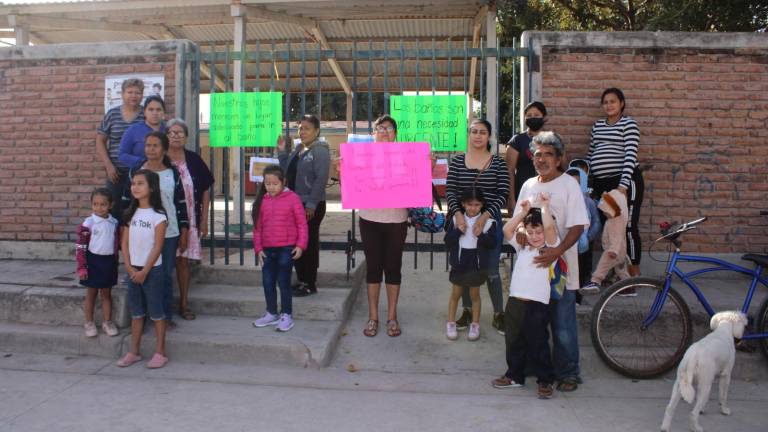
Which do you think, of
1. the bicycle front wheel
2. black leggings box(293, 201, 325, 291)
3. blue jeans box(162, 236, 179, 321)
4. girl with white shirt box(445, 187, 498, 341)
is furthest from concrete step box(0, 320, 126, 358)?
the bicycle front wheel

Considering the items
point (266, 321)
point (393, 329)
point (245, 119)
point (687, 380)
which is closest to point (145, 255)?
point (266, 321)

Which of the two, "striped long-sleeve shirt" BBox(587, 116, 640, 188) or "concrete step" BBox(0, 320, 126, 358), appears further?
"striped long-sleeve shirt" BBox(587, 116, 640, 188)

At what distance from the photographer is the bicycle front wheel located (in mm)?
4348

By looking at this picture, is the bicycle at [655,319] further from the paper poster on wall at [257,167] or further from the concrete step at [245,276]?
the paper poster on wall at [257,167]

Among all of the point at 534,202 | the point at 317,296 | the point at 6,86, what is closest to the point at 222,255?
the point at 317,296

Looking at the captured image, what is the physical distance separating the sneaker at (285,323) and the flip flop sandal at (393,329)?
0.82 meters

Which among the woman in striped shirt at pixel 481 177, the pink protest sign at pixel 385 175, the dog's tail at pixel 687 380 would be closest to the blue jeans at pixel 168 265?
the pink protest sign at pixel 385 175

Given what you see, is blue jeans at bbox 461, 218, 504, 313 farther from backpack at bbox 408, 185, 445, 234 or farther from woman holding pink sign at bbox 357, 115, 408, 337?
backpack at bbox 408, 185, 445, 234

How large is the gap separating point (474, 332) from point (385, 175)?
1488 millimetres

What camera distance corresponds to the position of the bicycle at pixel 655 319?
434cm

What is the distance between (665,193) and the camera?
18.7 ft

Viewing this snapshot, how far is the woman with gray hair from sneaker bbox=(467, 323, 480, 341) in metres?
2.38

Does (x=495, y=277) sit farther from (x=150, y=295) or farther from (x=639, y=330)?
(x=150, y=295)

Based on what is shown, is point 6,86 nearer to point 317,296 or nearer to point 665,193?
point 317,296
